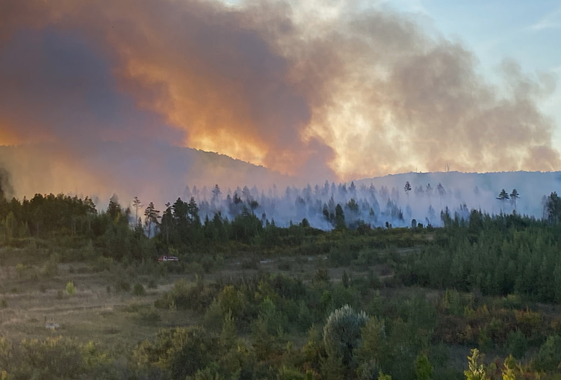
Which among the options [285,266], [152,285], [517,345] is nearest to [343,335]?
[517,345]

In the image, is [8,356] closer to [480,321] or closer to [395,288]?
[480,321]

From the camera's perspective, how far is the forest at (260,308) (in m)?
13.1

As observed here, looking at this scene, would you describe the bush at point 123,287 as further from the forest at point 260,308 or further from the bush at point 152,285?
the bush at point 152,285

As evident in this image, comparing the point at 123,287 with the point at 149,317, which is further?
the point at 123,287

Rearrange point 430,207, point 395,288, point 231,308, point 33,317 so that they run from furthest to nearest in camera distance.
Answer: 1. point 430,207
2. point 395,288
3. point 231,308
4. point 33,317

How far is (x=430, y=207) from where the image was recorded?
390ft

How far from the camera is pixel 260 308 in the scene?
2405 cm

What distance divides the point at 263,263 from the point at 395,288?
18.7 metres

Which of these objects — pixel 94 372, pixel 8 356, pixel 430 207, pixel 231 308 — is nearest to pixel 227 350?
pixel 94 372

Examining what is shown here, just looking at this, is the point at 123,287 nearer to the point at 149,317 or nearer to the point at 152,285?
the point at 152,285

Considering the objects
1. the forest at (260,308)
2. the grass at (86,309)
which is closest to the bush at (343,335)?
the forest at (260,308)

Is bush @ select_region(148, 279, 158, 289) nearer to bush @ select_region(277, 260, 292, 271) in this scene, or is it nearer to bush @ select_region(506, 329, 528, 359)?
bush @ select_region(277, 260, 292, 271)

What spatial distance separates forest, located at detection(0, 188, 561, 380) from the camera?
13.1 m

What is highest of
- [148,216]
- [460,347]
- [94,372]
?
[148,216]
